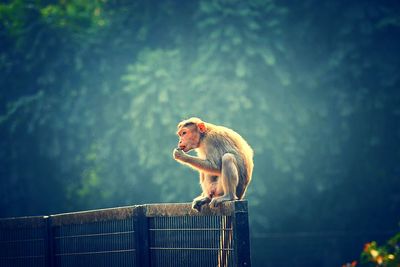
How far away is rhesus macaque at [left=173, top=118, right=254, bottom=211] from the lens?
7.77 m

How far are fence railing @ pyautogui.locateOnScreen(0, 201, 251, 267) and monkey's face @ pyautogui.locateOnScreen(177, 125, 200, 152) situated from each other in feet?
3.91

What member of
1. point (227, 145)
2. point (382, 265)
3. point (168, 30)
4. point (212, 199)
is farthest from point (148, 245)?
point (168, 30)

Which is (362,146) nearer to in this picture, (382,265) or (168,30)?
(168,30)

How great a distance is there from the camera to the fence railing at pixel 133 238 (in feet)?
21.4

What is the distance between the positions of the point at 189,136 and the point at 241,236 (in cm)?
247

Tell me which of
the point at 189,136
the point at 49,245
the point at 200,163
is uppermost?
the point at 189,136

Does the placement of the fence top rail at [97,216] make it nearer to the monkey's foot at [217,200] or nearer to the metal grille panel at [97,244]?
the metal grille panel at [97,244]

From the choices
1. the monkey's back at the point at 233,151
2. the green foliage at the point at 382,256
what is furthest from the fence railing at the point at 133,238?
the green foliage at the point at 382,256

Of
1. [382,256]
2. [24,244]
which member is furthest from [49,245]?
[382,256]

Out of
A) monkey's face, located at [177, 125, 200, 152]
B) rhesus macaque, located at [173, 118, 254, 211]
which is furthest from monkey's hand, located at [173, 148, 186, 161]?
monkey's face, located at [177, 125, 200, 152]

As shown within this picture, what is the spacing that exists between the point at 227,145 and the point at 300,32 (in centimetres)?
1263

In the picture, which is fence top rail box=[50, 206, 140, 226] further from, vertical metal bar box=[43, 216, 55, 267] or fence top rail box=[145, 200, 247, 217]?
fence top rail box=[145, 200, 247, 217]

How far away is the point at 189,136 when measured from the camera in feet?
28.1

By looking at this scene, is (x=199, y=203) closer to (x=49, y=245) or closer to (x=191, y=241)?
(x=191, y=241)
